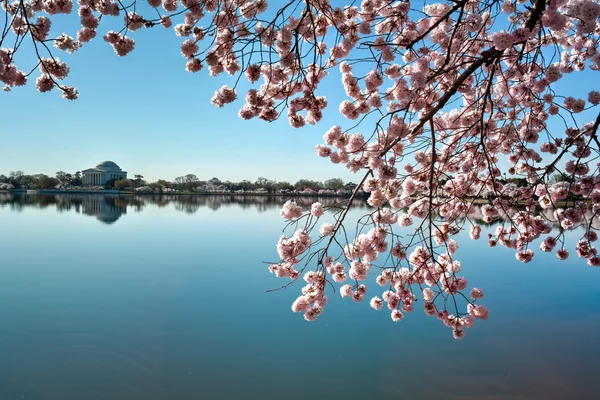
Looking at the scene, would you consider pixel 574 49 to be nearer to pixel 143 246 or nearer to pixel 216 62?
pixel 216 62

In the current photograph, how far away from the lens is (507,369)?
483 cm

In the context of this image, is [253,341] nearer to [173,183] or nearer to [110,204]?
[110,204]

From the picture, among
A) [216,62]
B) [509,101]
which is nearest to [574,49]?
[509,101]

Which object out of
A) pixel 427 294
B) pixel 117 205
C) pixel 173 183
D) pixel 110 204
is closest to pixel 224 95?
pixel 427 294

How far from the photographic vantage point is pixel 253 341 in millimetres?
5512

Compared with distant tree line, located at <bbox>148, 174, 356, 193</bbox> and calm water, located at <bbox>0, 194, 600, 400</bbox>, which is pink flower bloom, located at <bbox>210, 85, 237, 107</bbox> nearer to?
calm water, located at <bbox>0, 194, 600, 400</bbox>

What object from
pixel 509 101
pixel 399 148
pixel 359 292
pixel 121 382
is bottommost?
pixel 121 382

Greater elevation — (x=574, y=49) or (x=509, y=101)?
(x=574, y=49)

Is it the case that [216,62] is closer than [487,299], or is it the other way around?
[216,62]

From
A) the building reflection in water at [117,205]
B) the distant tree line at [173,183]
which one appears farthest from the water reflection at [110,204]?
the distant tree line at [173,183]

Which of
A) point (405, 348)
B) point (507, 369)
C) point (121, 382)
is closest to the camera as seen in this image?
point (121, 382)

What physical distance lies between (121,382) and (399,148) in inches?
154

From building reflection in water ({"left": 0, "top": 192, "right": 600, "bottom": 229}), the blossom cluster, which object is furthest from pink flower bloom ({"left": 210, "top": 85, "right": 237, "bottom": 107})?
building reflection in water ({"left": 0, "top": 192, "right": 600, "bottom": 229})

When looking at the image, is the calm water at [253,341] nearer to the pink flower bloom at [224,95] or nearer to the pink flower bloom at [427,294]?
the pink flower bloom at [427,294]
